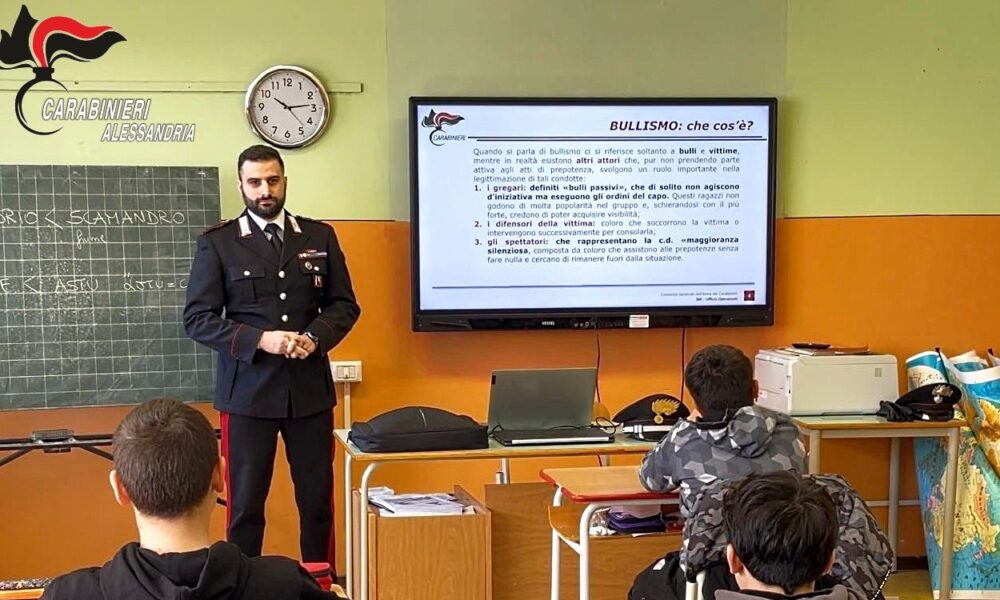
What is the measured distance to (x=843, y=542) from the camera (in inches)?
102

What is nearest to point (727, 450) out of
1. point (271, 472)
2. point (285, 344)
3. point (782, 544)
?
point (782, 544)

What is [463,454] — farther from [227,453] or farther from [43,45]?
[43,45]

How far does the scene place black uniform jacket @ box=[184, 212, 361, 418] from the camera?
3.88 metres

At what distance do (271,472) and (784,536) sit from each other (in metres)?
2.38

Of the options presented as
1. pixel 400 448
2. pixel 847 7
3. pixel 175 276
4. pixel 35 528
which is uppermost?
pixel 847 7

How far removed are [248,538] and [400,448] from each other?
0.66m

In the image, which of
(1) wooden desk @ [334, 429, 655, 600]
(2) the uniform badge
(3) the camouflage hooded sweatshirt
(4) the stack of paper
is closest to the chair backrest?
(3) the camouflage hooded sweatshirt

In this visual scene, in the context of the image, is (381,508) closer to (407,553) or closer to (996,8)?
(407,553)

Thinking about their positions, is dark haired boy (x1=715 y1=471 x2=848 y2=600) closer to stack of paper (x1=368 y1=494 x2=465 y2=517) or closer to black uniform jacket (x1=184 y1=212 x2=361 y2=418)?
stack of paper (x1=368 y1=494 x2=465 y2=517)

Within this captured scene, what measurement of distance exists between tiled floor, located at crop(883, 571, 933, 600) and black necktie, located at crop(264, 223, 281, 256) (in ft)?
9.70

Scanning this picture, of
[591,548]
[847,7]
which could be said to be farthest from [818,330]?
[591,548]

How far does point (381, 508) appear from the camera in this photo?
152 inches

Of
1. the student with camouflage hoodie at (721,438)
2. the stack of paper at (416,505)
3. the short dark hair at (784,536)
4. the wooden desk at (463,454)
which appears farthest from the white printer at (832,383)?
the short dark hair at (784,536)

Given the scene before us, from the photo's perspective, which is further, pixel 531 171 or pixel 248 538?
pixel 531 171
